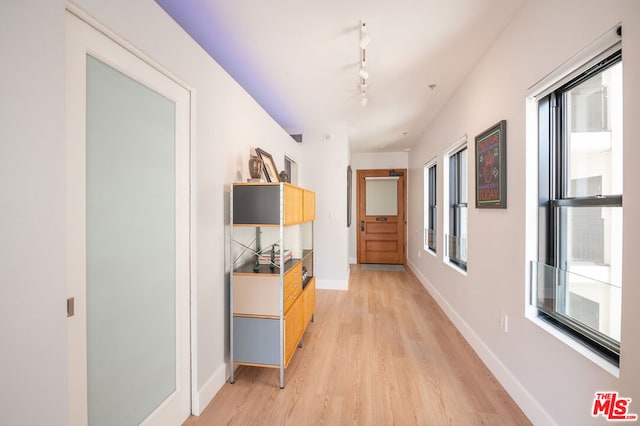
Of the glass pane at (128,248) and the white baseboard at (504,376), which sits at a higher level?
the glass pane at (128,248)

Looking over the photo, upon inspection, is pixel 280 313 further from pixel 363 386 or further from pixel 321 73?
pixel 321 73

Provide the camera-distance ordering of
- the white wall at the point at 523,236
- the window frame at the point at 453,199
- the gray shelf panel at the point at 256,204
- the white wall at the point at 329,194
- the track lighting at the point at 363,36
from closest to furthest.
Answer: the white wall at the point at 523,236 → the track lighting at the point at 363,36 → the gray shelf panel at the point at 256,204 → the window frame at the point at 453,199 → the white wall at the point at 329,194

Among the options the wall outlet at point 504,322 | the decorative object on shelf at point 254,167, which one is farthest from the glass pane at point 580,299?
the decorative object on shelf at point 254,167

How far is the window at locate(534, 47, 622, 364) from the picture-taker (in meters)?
1.34

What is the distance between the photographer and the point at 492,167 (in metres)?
2.32

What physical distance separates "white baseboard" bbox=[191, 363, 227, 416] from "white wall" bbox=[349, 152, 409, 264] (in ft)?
16.7

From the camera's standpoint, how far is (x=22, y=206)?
0.90m

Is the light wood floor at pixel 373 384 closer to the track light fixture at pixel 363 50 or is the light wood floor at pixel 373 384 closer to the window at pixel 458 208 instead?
the window at pixel 458 208

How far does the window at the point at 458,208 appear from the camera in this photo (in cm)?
338

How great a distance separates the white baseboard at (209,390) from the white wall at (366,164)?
5092 millimetres

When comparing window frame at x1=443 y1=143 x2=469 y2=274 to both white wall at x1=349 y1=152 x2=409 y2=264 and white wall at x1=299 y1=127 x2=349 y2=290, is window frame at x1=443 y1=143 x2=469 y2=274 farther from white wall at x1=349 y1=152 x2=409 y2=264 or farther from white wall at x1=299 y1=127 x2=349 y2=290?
white wall at x1=349 y1=152 x2=409 y2=264

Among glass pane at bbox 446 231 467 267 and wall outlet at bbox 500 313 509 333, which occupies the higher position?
glass pane at bbox 446 231 467 267

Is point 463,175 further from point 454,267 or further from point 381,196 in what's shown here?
point 381,196

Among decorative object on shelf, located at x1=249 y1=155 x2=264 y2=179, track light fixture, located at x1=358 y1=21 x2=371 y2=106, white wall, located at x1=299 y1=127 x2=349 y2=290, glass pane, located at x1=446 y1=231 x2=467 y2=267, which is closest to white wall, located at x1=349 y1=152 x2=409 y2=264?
white wall, located at x1=299 y1=127 x2=349 y2=290
